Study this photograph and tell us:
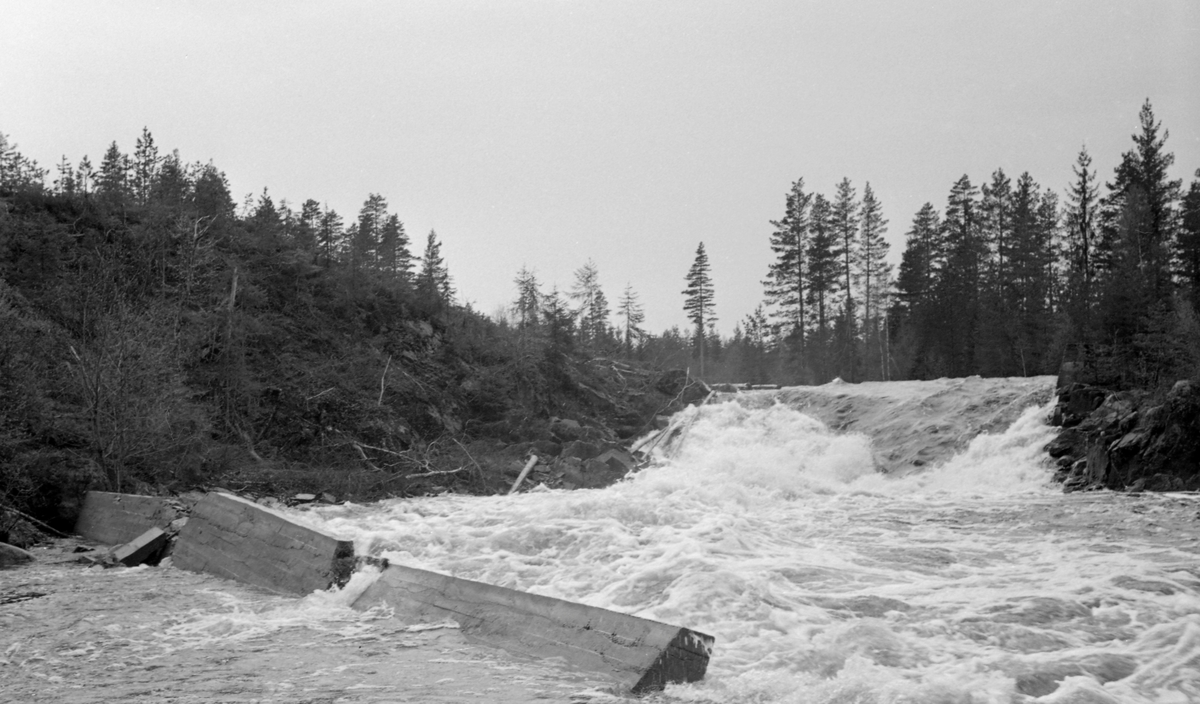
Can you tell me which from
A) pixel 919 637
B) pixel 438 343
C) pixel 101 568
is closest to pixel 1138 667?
pixel 919 637

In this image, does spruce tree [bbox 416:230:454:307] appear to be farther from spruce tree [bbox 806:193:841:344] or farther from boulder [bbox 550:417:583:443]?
spruce tree [bbox 806:193:841:344]

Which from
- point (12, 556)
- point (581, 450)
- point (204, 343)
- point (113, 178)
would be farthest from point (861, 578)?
point (113, 178)

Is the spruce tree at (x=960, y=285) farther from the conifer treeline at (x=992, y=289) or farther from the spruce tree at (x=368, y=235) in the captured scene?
the spruce tree at (x=368, y=235)

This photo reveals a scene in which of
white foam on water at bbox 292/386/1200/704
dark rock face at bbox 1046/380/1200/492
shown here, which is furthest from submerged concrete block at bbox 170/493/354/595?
dark rock face at bbox 1046/380/1200/492

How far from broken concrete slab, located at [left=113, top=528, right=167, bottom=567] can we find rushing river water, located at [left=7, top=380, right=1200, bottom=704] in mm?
2136

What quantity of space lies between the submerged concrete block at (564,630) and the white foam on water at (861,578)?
226 mm

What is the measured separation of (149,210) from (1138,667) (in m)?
32.5

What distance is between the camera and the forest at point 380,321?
1460 centimetres

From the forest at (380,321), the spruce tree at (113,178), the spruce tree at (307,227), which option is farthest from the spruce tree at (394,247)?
the spruce tree at (113,178)

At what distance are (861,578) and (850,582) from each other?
0.84 ft

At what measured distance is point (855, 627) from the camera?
6203mm

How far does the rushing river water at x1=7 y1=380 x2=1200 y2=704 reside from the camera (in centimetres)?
523

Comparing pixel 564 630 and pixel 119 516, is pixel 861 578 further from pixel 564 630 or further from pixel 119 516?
pixel 119 516

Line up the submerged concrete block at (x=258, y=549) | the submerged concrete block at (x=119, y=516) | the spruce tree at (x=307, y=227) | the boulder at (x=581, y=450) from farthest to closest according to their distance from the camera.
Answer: the spruce tree at (x=307, y=227), the boulder at (x=581, y=450), the submerged concrete block at (x=119, y=516), the submerged concrete block at (x=258, y=549)
